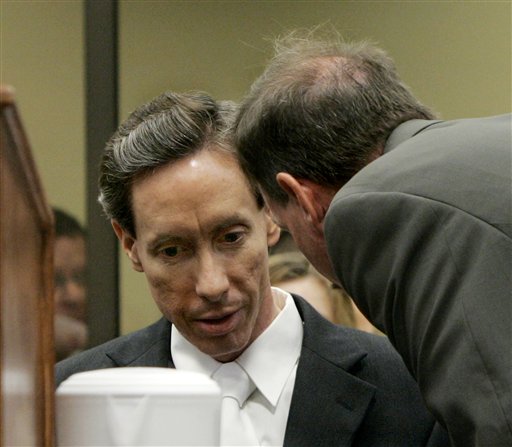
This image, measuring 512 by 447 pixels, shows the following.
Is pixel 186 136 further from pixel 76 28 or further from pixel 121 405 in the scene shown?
pixel 76 28

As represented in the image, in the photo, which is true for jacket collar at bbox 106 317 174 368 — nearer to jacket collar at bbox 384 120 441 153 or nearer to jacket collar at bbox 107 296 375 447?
jacket collar at bbox 107 296 375 447

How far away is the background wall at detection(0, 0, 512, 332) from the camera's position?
4.41 meters

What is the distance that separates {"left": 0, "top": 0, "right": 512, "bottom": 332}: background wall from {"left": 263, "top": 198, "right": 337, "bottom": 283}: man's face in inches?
99.6

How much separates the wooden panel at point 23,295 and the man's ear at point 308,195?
58 cm

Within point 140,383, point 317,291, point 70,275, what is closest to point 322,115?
point 140,383

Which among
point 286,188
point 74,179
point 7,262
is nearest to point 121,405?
point 7,262

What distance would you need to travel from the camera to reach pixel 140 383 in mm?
1295

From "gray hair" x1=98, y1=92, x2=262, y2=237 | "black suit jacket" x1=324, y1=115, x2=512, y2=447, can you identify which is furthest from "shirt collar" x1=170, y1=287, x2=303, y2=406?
"black suit jacket" x1=324, y1=115, x2=512, y2=447

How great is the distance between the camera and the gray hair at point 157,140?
219 cm

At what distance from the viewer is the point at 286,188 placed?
1.88m

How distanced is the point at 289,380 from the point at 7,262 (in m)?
1.16

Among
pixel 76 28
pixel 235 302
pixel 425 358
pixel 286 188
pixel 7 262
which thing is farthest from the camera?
pixel 76 28

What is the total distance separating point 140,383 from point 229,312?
0.85 metres

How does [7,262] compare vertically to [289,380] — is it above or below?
above
